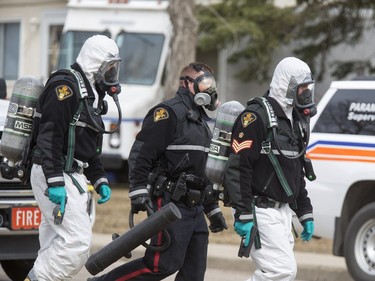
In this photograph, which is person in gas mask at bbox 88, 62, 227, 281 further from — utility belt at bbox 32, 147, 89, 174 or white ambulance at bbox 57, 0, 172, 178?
white ambulance at bbox 57, 0, 172, 178

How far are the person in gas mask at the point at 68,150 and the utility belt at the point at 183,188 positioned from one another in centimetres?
52

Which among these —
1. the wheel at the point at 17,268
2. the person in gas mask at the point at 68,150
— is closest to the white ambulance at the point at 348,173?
the wheel at the point at 17,268

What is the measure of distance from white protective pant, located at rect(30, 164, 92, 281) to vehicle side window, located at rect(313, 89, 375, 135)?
361 centimetres

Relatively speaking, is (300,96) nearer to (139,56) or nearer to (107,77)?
(107,77)

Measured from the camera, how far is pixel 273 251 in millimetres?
6898

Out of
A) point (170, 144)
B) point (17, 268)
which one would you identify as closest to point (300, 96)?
point (170, 144)

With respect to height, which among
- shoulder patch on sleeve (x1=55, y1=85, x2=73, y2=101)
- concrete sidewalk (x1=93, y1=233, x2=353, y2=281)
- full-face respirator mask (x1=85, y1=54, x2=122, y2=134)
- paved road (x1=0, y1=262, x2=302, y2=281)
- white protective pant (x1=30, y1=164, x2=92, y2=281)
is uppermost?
full-face respirator mask (x1=85, y1=54, x2=122, y2=134)

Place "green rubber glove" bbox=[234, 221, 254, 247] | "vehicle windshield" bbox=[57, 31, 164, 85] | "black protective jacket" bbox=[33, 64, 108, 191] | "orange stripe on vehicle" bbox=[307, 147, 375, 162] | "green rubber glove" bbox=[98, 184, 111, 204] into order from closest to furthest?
"green rubber glove" bbox=[234, 221, 254, 247] < "black protective jacket" bbox=[33, 64, 108, 191] < "green rubber glove" bbox=[98, 184, 111, 204] < "orange stripe on vehicle" bbox=[307, 147, 375, 162] < "vehicle windshield" bbox=[57, 31, 164, 85]

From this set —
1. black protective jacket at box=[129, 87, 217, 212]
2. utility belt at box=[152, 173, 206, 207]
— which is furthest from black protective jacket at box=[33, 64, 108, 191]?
utility belt at box=[152, 173, 206, 207]

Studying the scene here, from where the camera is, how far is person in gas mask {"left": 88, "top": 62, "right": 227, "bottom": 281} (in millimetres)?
7148

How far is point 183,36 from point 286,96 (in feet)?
29.0

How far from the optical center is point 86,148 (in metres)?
7.37

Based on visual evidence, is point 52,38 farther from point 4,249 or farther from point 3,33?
point 4,249

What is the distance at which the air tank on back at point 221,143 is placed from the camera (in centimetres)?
701
